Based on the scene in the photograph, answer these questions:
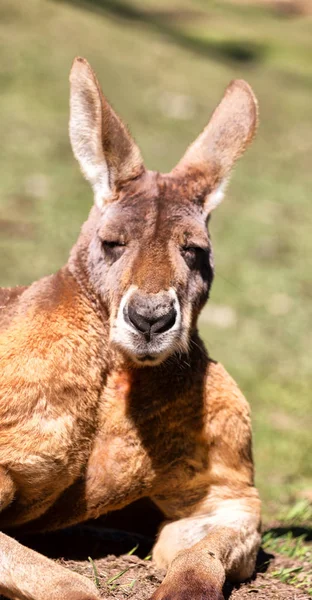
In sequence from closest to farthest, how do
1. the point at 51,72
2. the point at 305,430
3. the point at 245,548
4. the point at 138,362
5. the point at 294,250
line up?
the point at 138,362, the point at 245,548, the point at 305,430, the point at 294,250, the point at 51,72

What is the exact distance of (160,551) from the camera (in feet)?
13.0

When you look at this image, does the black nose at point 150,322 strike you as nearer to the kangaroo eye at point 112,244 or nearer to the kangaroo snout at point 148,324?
the kangaroo snout at point 148,324

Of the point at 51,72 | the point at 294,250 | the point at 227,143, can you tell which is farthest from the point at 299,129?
the point at 227,143

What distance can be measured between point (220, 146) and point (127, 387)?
1178 millimetres

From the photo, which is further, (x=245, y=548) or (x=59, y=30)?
(x=59, y=30)

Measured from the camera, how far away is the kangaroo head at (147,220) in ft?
11.4

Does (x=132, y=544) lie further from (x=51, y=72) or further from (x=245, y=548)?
(x=51, y=72)

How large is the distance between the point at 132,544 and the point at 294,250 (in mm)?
7788

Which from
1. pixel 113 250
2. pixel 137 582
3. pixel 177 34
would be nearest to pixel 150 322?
pixel 113 250

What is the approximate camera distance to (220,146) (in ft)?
13.9

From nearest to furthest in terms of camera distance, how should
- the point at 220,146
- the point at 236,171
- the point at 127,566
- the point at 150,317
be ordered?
the point at 150,317
the point at 127,566
the point at 220,146
the point at 236,171

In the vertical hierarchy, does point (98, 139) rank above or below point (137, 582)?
above

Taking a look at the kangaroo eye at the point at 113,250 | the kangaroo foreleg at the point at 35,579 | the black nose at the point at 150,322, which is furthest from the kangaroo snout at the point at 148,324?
the kangaroo foreleg at the point at 35,579

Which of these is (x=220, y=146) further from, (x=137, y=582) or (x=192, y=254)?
(x=137, y=582)
